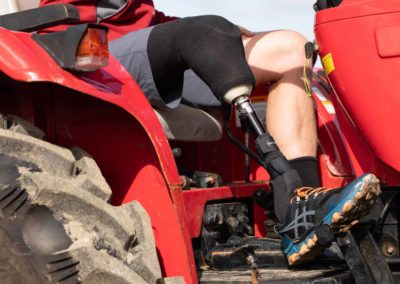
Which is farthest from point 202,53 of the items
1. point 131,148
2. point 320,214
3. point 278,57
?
point 320,214

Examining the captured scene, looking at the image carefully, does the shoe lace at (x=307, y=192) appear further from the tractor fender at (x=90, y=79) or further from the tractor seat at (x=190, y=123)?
the tractor seat at (x=190, y=123)

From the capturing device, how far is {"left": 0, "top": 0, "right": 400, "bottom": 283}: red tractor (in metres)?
2.07

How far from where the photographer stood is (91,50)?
2203 millimetres

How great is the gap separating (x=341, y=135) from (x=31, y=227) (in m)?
1.35

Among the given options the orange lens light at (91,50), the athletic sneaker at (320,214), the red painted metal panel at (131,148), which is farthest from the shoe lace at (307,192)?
the orange lens light at (91,50)

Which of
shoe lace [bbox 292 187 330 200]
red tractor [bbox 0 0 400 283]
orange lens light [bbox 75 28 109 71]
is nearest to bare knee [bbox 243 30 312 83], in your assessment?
red tractor [bbox 0 0 400 283]

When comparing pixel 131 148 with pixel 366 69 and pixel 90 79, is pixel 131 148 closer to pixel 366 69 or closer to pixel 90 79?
pixel 90 79

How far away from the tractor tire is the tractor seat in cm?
66

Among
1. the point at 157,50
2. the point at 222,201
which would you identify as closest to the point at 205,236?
the point at 222,201

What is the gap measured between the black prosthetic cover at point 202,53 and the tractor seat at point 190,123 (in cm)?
14

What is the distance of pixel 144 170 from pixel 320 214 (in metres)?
0.54

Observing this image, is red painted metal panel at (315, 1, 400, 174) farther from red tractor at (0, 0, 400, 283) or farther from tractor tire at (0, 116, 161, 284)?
tractor tire at (0, 116, 161, 284)

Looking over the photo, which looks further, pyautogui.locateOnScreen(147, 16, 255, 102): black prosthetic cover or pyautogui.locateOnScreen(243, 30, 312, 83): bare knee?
pyautogui.locateOnScreen(243, 30, 312, 83): bare knee

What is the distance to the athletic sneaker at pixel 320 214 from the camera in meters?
2.30
